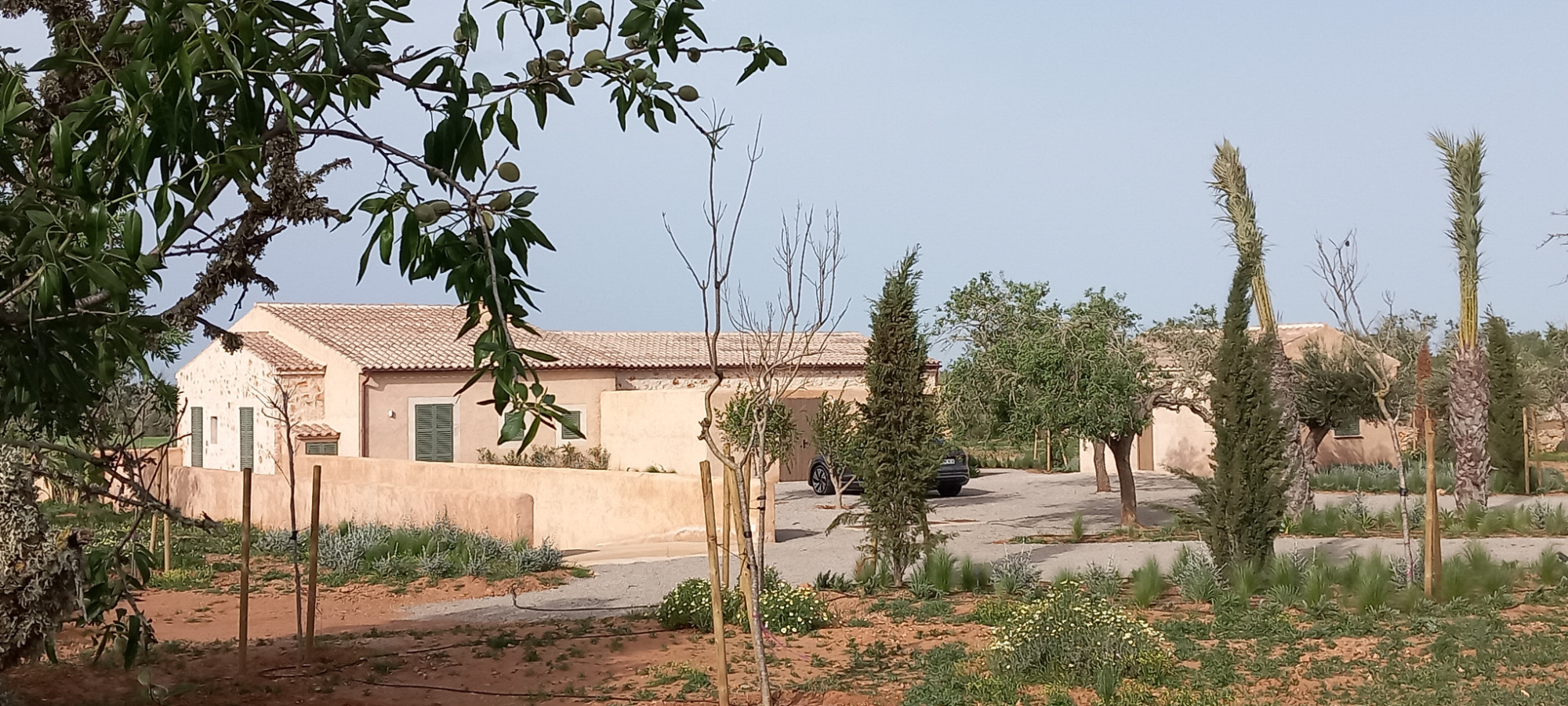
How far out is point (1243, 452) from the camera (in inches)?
463

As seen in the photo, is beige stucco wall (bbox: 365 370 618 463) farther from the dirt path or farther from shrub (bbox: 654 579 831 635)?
shrub (bbox: 654 579 831 635)

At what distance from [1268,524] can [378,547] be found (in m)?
10.3

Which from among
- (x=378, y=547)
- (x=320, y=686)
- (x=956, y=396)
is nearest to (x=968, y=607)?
(x=320, y=686)

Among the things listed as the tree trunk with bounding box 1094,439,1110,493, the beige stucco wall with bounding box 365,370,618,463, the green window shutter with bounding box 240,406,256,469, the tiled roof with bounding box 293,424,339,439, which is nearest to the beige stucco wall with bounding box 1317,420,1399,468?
the tree trunk with bounding box 1094,439,1110,493

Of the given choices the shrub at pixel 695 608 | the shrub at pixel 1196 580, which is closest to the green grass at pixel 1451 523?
the shrub at pixel 1196 580

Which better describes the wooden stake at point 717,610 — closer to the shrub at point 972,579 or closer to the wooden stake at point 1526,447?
the shrub at point 972,579

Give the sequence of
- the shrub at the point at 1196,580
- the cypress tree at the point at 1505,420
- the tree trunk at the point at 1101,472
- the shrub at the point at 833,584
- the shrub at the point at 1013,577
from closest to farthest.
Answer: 1. the shrub at the point at 1196,580
2. the shrub at the point at 1013,577
3. the shrub at the point at 833,584
4. the cypress tree at the point at 1505,420
5. the tree trunk at the point at 1101,472

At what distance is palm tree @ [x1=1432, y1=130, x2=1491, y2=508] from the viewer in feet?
63.6

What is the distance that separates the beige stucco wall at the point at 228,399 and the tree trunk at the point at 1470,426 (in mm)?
22232

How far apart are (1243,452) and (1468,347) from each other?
1133 centimetres

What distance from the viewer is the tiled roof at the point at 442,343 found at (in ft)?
91.7

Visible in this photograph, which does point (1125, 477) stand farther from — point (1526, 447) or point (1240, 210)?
point (1526, 447)

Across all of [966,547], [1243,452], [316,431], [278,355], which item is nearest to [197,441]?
[278,355]

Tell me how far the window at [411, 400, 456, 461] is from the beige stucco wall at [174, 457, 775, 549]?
554 centimetres
